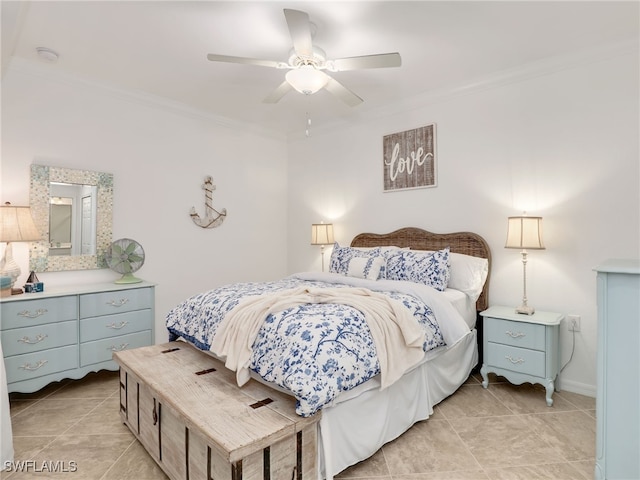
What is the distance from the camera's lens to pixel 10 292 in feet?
8.53

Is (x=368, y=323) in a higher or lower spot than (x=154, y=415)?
higher

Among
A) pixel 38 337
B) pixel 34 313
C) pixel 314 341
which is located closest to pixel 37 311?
pixel 34 313

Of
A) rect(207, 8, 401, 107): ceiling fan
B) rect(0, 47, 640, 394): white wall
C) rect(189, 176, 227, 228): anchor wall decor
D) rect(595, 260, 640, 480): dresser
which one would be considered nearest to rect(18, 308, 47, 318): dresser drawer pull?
rect(0, 47, 640, 394): white wall

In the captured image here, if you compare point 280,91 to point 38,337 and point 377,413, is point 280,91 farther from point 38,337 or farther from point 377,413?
point 38,337

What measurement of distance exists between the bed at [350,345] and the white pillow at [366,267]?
0.29 meters

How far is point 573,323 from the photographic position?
9.16 feet

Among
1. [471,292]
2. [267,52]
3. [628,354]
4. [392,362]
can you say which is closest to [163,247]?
[267,52]

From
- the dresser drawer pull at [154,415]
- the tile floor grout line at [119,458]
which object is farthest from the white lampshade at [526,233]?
the tile floor grout line at [119,458]

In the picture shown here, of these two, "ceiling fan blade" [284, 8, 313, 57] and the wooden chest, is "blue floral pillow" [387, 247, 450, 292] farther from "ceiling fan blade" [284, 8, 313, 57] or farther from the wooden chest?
"ceiling fan blade" [284, 8, 313, 57]

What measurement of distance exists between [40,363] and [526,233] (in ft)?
12.8

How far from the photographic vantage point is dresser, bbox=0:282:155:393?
8.32 ft

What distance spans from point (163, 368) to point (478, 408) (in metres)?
2.20

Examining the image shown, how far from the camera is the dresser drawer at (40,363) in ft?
8.25

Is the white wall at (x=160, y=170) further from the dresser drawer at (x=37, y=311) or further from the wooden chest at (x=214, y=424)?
the wooden chest at (x=214, y=424)
